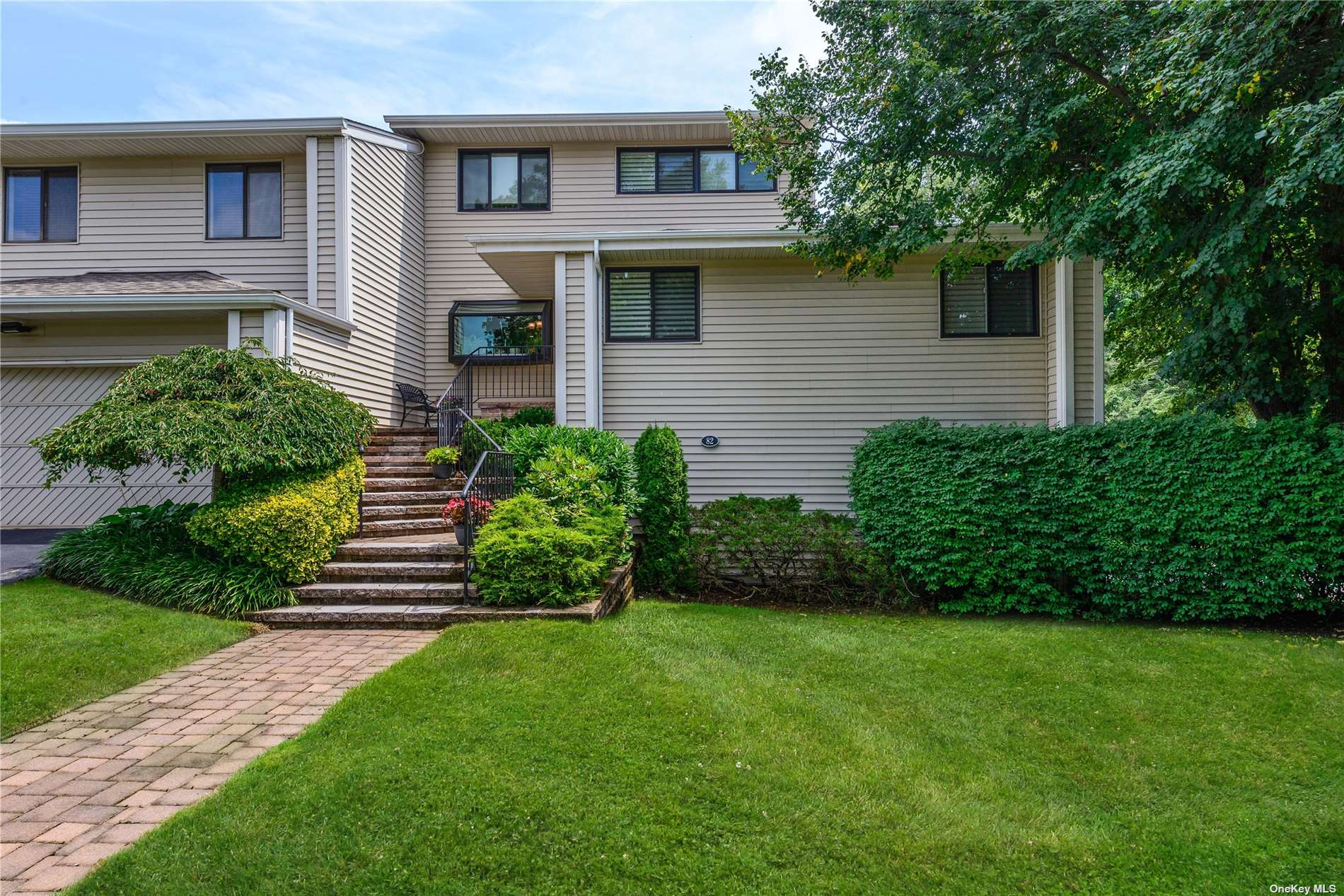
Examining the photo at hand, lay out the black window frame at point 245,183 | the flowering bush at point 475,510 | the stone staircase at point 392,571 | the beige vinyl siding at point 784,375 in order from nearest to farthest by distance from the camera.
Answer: the stone staircase at point 392,571, the flowering bush at point 475,510, the beige vinyl siding at point 784,375, the black window frame at point 245,183

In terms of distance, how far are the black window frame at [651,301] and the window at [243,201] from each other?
5854 mm

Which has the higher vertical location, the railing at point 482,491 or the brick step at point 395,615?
the railing at point 482,491

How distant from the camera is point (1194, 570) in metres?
6.93

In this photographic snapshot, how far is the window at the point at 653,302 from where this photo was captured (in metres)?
9.35

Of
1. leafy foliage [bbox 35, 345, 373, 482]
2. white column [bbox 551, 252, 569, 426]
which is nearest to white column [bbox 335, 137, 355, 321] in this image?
leafy foliage [bbox 35, 345, 373, 482]

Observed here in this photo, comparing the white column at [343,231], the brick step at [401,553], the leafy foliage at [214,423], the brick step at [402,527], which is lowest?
the brick step at [401,553]

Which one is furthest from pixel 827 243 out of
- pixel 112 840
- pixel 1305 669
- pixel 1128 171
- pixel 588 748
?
pixel 112 840

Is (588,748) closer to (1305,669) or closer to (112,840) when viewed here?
(112,840)

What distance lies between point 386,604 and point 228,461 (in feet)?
6.37

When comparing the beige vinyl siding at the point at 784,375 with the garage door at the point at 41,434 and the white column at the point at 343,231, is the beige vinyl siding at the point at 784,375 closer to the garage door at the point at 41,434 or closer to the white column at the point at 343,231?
the white column at the point at 343,231

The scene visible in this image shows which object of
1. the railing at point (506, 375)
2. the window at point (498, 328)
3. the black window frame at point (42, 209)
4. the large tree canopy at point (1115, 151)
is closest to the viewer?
the large tree canopy at point (1115, 151)

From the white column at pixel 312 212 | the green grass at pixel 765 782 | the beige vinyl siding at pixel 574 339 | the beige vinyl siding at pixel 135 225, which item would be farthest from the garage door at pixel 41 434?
the green grass at pixel 765 782

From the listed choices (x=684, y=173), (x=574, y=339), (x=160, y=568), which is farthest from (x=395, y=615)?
(x=684, y=173)

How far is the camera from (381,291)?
35.9 feet
